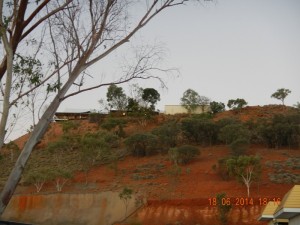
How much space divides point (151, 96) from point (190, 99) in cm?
844

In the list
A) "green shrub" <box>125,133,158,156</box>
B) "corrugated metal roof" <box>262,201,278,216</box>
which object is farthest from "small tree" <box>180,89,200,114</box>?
"corrugated metal roof" <box>262,201,278,216</box>

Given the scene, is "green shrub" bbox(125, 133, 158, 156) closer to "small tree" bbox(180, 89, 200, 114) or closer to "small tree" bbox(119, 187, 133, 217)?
"small tree" bbox(119, 187, 133, 217)

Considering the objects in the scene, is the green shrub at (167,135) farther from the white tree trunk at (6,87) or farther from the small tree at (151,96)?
the white tree trunk at (6,87)

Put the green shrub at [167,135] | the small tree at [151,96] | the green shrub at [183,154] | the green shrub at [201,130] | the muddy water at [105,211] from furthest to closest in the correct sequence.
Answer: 1. the small tree at [151,96]
2. the green shrub at [201,130]
3. the green shrub at [167,135]
4. the green shrub at [183,154]
5. the muddy water at [105,211]

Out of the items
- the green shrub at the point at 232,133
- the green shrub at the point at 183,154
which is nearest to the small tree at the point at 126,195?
the green shrub at the point at 183,154

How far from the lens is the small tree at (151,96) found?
57906mm

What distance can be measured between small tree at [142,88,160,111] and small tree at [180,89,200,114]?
676 cm

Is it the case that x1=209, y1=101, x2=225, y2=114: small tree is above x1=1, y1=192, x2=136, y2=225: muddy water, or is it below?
above

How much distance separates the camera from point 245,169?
33656 millimetres

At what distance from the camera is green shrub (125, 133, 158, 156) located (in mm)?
45031

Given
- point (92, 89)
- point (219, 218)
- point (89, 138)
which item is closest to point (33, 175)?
point (89, 138)

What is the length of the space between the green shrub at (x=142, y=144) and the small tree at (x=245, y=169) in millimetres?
12380

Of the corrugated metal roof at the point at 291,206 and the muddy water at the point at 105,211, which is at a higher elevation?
the corrugated metal roof at the point at 291,206

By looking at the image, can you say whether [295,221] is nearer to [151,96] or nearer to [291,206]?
[291,206]
